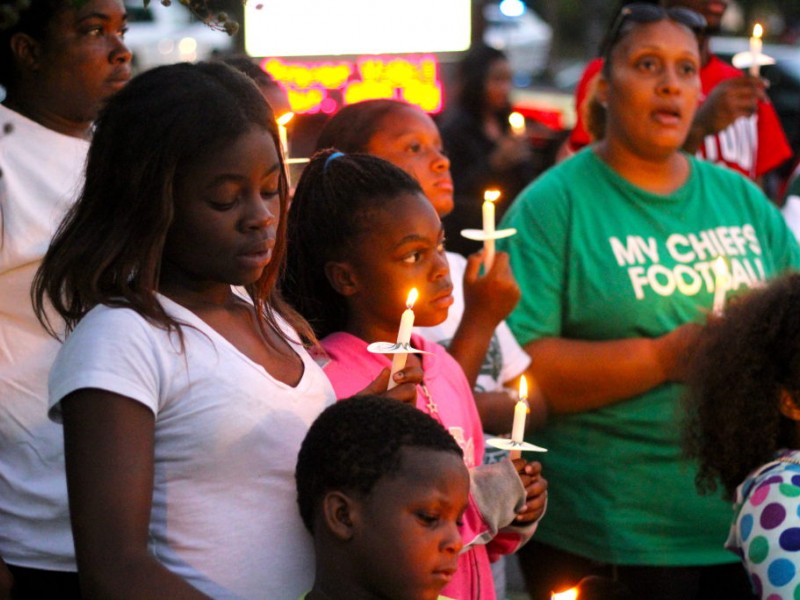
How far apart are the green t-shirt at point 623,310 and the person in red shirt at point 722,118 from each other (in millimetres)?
705

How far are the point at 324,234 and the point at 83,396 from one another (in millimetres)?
990

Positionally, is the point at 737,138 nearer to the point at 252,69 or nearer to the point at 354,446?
the point at 252,69

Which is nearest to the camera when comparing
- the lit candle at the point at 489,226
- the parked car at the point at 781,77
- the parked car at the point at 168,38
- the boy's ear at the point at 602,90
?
the lit candle at the point at 489,226

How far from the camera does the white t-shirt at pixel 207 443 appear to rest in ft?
7.00

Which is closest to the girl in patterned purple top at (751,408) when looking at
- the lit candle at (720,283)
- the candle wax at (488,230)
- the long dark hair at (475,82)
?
the lit candle at (720,283)

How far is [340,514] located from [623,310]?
1.83 metres

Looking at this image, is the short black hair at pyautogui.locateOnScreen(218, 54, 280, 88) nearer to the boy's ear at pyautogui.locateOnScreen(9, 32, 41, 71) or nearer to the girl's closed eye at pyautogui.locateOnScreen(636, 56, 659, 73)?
the boy's ear at pyautogui.locateOnScreen(9, 32, 41, 71)

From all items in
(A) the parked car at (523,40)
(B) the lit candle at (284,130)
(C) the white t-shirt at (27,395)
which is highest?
(B) the lit candle at (284,130)

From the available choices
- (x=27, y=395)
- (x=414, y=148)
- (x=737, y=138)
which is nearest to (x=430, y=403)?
(x=27, y=395)

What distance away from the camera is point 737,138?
5340mm

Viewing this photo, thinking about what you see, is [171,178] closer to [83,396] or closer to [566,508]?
[83,396]

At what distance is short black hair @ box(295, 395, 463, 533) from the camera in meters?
2.28

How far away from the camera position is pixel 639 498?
385 cm

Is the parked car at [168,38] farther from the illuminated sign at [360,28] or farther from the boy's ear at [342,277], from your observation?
the boy's ear at [342,277]
